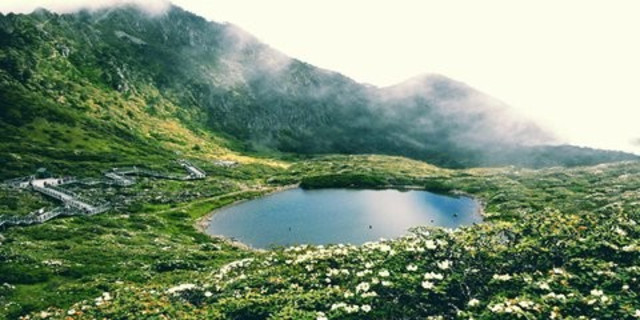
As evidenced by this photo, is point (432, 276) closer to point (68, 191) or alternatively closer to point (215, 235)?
point (215, 235)

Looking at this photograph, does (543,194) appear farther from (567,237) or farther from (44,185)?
(567,237)

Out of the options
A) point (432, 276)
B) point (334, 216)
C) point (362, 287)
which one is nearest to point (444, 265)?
point (432, 276)

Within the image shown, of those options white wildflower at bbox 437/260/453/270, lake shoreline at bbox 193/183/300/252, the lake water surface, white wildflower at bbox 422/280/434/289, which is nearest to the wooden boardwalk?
lake shoreline at bbox 193/183/300/252

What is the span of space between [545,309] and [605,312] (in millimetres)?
1723

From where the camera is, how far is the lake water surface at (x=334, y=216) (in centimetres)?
12031

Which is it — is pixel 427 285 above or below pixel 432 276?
below

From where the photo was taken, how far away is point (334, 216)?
146 m

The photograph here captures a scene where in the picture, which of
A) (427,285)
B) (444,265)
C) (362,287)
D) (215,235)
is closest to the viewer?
(427,285)

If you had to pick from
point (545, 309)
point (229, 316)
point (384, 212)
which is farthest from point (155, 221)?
point (545, 309)

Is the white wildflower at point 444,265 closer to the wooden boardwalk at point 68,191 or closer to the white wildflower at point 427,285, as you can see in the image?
the white wildflower at point 427,285

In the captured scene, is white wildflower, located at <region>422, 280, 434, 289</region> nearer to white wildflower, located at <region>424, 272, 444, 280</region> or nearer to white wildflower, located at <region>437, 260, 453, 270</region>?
white wildflower, located at <region>424, 272, 444, 280</region>

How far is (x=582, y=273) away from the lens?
20094 mm

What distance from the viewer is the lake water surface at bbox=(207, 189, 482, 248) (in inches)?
4737

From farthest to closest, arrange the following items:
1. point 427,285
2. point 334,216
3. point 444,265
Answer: point 334,216 → point 444,265 → point 427,285
